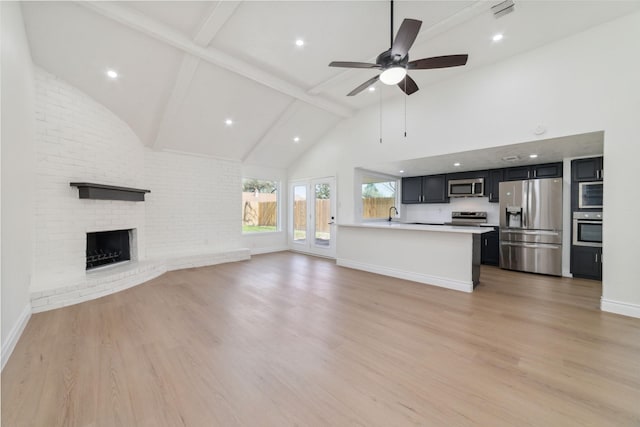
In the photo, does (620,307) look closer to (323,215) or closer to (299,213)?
(323,215)

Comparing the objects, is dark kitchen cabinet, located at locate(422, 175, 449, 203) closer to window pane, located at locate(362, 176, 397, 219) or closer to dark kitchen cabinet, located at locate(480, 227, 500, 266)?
window pane, located at locate(362, 176, 397, 219)

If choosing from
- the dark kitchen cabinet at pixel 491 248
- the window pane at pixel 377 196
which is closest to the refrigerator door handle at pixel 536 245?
the dark kitchen cabinet at pixel 491 248

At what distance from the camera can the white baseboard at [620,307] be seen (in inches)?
113

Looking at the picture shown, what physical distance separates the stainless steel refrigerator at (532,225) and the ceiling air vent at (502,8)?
3131 mm

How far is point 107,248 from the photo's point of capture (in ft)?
14.9

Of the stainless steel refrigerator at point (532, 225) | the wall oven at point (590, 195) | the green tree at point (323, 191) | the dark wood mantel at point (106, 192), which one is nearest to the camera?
the dark wood mantel at point (106, 192)

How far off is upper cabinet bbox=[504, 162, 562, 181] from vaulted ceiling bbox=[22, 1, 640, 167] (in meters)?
2.42

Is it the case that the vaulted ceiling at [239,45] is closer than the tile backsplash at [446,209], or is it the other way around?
the vaulted ceiling at [239,45]

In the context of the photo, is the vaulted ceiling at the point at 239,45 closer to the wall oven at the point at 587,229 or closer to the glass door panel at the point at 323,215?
the glass door panel at the point at 323,215

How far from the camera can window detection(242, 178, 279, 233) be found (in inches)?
268

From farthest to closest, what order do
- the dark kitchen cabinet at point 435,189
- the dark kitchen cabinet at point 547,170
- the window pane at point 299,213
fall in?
the window pane at point 299,213 < the dark kitchen cabinet at point 435,189 < the dark kitchen cabinet at point 547,170

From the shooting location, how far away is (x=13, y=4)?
2473mm

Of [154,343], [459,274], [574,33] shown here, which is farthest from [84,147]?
[574,33]

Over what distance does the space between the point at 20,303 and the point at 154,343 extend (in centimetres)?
154
